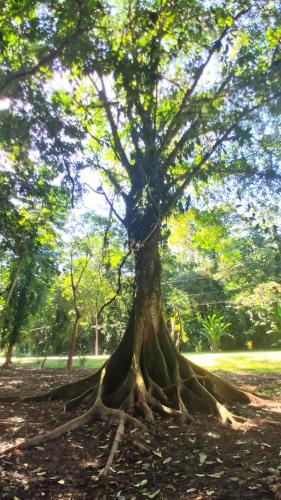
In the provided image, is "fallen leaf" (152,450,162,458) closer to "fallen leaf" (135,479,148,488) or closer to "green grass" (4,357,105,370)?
"fallen leaf" (135,479,148,488)

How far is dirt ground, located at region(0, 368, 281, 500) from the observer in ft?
13.6

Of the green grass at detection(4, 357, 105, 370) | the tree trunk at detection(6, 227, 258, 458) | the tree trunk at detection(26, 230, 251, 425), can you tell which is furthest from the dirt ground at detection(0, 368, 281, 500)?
the green grass at detection(4, 357, 105, 370)

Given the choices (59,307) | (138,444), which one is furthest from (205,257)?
(138,444)

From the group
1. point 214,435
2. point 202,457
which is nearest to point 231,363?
point 214,435

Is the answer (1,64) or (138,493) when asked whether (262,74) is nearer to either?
(1,64)

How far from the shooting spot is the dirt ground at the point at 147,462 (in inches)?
163

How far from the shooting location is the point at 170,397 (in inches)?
291

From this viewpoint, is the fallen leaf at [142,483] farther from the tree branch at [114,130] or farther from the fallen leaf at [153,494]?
the tree branch at [114,130]

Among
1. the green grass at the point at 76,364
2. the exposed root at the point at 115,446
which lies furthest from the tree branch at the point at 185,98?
the green grass at the point at 76,364

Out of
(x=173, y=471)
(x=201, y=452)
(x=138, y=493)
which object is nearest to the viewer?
(x=138, y=493)

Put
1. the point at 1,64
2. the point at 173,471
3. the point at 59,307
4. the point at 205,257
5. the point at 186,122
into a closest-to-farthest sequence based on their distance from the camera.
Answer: the point at 173,471
the point at 1,64
the point at 186,122
the point at 59,307
the point at 205,257

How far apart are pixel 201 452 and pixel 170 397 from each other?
223cm

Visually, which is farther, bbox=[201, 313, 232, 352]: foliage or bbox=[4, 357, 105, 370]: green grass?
bbox=[201, 313, 232, 352]: foliage

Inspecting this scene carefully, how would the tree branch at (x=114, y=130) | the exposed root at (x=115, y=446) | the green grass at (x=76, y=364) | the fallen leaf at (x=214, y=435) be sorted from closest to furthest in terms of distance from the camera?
the exposed root at (x=115, y=446)
the fallen leaf at (x=214, y=435)
the tree branch at (x=114, y=130)
the green grass at (x=76, y=364)
